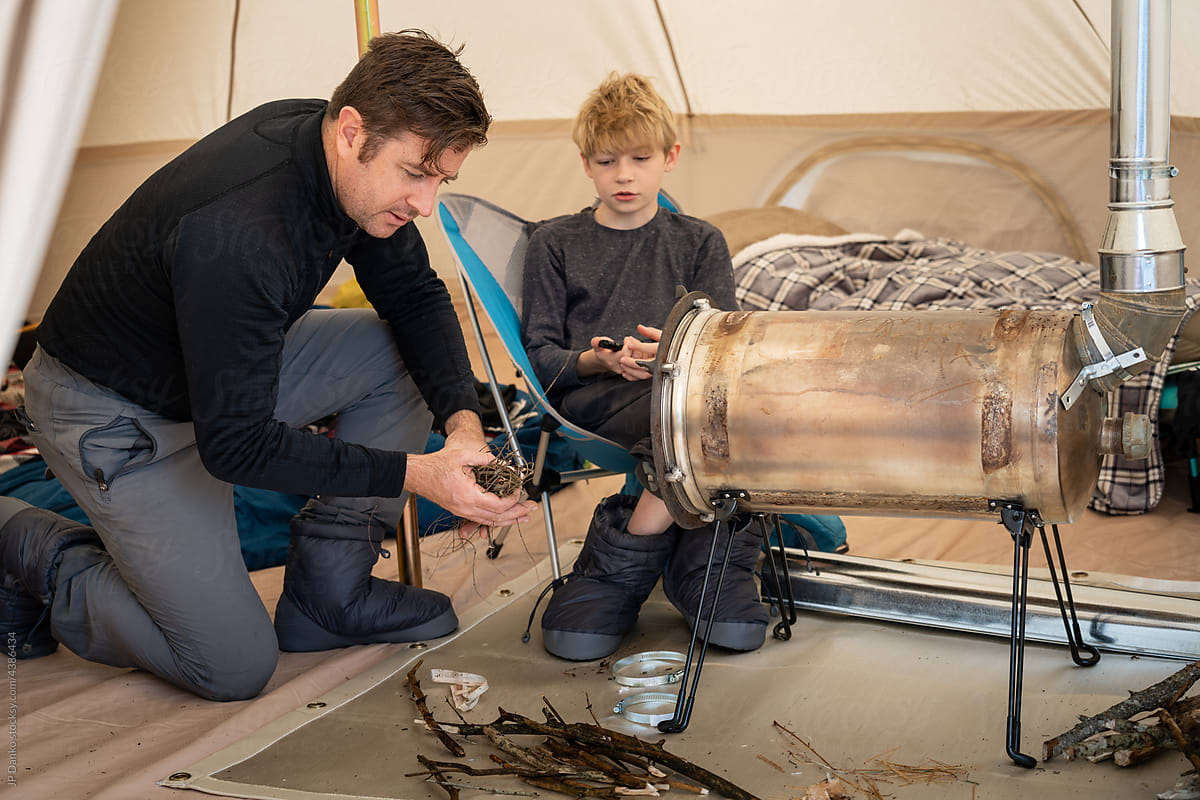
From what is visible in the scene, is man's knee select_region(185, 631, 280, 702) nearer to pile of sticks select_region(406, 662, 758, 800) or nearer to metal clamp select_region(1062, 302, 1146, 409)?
pile of sticks select_region(406, 662, 758, 800)

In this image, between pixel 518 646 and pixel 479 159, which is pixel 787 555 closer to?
pixel 518 646

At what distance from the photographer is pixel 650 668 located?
5.41ft

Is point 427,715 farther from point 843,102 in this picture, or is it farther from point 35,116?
point 843,102

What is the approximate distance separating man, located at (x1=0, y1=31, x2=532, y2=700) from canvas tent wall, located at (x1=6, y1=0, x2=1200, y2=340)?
1.22 m

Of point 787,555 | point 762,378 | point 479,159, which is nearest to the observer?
point 762,378

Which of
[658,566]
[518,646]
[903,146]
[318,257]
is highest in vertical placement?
[903,146]

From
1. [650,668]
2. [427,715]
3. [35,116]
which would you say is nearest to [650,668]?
[650,668]

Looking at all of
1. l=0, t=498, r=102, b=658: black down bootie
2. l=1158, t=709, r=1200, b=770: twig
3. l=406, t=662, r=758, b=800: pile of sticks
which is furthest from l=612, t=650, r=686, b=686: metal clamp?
l=0, t=498, r=102, b=658: black down bootie

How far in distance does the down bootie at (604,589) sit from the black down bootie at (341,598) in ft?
0.76

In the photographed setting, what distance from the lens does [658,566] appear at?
1.81 metres

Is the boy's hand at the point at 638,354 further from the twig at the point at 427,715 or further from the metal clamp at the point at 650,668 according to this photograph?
the twig at the point at 427,715

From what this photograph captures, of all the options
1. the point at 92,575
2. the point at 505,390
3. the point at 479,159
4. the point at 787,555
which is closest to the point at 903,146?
the point at 479,159

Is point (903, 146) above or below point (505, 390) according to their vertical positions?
above

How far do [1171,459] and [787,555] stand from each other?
43.5 inches
